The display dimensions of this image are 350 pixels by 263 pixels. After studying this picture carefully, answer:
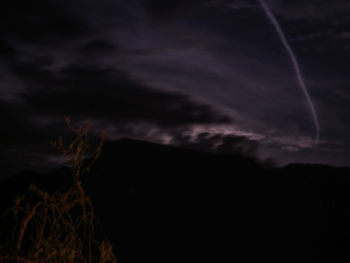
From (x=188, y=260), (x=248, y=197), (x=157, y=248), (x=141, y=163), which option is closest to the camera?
(x=188, y=260)

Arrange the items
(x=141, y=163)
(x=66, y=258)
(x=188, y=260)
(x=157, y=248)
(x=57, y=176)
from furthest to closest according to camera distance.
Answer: (x=141, y=163), (x=57, y=176), (x=157, y=248), (x=188, y=260), (x=66, y=258)

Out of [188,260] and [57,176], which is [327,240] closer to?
[188,260]

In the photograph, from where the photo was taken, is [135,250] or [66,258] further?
[135,250]

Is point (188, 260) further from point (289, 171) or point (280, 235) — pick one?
→ point (289, 171)

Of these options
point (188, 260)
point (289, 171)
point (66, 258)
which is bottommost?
point (188, 260)

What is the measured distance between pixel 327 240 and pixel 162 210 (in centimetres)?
2773

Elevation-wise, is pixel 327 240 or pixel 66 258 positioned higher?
pixel 66 258

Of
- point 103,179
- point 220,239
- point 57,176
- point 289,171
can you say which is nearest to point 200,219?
point 220,239

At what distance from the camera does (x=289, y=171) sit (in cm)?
6800

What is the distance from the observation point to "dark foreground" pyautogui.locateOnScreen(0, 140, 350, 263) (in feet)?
177

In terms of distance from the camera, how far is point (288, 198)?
202 feet

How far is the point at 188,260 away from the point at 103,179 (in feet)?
95.5

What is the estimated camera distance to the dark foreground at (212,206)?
5394cm

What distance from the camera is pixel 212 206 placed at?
219 feet
